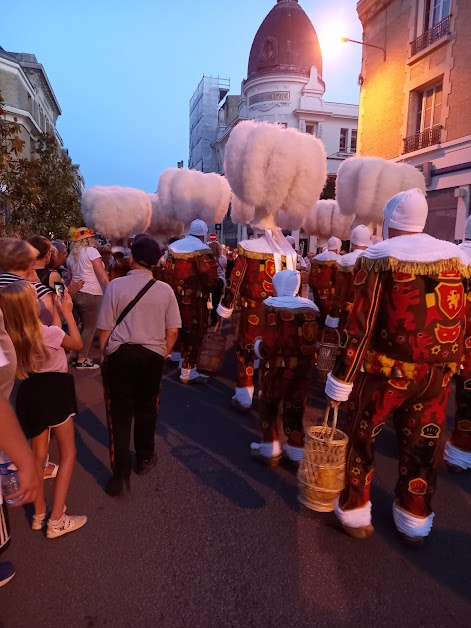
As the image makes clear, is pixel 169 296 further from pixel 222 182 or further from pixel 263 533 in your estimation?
pixel 222 182

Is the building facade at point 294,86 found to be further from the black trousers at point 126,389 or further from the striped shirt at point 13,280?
the striped shirt at point 13,280

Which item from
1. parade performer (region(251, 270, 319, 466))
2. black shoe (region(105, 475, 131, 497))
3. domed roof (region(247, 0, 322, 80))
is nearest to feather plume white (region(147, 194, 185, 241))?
parade performer (region(251, 270, 319, 466))

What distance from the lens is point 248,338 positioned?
5.12 metres

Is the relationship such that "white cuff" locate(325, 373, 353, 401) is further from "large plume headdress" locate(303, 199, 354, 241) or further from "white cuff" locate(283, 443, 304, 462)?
"large plume headdress" locate(303, 199, 354, 241)

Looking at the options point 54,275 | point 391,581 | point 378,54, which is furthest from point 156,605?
point 378,54

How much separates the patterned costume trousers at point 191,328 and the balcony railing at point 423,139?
10240 millimetres

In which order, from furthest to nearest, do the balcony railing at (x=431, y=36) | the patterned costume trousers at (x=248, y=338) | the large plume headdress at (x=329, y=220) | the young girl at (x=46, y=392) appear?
the balcony railing at (x=431, y=36)
the large plume headdress at (x=329, y=220)
the patterned costume trousers at (x=248, y=338)
the young girl at (x=46, y=392)

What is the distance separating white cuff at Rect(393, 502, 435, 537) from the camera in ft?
9.33

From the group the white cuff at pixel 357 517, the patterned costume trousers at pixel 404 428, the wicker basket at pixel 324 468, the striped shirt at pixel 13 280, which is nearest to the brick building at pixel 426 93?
the patterned costume trousers at pixel 404 428

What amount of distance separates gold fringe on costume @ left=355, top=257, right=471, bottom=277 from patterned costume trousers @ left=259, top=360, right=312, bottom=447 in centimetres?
126

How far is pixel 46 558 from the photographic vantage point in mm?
2723

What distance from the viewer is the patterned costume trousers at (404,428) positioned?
8.81 ft

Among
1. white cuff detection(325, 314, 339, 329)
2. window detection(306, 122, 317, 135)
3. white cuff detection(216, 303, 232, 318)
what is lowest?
white cuff detection(325, 314, 339, 329)

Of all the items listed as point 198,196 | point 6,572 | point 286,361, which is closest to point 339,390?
point 286,361
